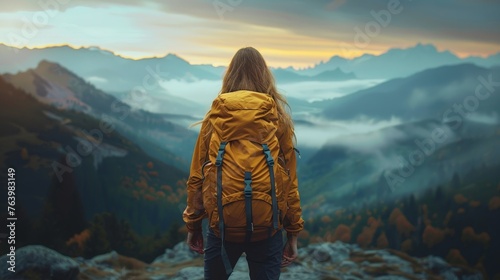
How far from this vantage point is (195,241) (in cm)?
343

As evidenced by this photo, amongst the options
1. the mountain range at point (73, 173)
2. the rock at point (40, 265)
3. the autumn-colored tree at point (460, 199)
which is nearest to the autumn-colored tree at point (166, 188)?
the mountain range at point (73, 173)

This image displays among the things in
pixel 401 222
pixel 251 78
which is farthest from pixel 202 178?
pixel 401 222

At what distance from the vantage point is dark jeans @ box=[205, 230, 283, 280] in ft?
10.2

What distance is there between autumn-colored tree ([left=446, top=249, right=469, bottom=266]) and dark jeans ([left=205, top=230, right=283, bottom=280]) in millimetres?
3673

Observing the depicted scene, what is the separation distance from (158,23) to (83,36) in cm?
84

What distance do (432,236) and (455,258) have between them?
31 cm

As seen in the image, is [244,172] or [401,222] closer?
[244,172]

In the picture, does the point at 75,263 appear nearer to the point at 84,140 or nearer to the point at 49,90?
the point at 84,140

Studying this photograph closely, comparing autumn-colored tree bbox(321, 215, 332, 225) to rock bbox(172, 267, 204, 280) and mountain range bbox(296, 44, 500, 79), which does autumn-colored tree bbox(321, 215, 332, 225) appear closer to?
rock bbox(172, 267, 204, 280)

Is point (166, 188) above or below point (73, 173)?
below

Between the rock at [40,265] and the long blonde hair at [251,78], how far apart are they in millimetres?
3105

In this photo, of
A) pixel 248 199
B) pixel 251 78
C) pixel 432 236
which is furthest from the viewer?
pixel 432 236

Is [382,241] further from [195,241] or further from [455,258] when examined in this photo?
[195,241]

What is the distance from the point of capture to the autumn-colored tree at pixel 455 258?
6234 millimetres
